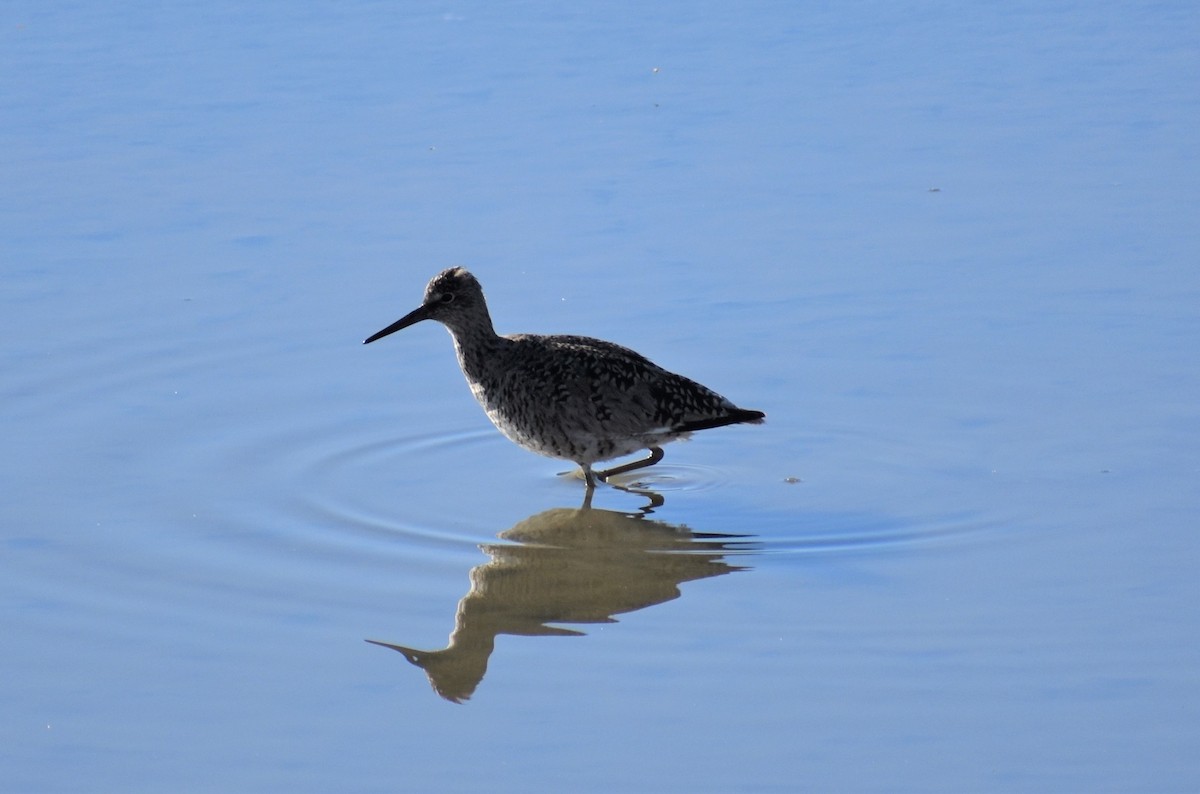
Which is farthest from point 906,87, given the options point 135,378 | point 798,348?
point 135,378

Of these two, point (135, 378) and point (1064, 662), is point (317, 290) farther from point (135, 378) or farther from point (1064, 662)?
point (1064, 662)

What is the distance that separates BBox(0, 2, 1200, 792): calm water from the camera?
6.29 meters

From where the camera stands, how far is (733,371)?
9.82m

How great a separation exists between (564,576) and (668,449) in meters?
2.18

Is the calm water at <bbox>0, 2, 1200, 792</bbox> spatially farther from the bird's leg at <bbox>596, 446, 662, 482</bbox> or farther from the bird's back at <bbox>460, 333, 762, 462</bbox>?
the bird's back at <bbox>460, 333, 762, 462</bbox>

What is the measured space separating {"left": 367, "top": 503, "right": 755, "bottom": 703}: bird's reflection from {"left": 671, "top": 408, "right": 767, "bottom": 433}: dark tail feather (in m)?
0.56

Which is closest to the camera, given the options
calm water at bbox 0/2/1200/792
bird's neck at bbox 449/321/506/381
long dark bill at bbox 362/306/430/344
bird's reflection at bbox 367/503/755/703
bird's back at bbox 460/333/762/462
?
calm water at bbox 0/2/1200/792

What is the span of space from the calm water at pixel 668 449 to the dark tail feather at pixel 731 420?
0.29 metres

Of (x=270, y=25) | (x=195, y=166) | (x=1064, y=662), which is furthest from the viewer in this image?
(x=270, y=25)

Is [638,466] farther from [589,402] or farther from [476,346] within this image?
[476,346]

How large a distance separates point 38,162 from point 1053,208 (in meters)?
7.05

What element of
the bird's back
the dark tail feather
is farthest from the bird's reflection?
the dark tail feather

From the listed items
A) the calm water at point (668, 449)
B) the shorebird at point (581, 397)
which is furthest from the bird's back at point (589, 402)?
the calm water at point (668, 449)

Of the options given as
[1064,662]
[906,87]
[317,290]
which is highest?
[906,87]
